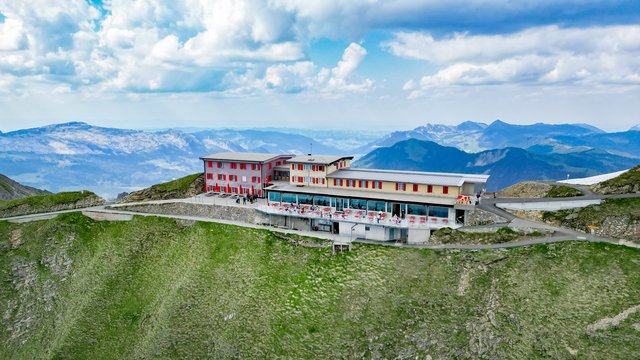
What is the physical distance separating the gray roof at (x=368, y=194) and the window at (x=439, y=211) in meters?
0.86

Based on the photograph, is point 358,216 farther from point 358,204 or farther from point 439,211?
point 439,211

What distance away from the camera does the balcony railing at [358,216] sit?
5694 centimetres

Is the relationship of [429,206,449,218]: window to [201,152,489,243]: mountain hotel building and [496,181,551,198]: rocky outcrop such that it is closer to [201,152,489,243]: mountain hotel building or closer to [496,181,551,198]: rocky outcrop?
[201,152,489,243]: mountain hotel building

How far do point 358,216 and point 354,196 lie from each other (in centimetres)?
337

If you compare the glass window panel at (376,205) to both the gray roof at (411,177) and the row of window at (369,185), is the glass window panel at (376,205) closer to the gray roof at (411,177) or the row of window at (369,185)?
the row of window at (369,185)

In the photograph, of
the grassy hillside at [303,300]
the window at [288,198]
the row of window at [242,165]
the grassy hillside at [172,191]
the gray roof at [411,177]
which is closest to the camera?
the grassy hillside at [303,300]

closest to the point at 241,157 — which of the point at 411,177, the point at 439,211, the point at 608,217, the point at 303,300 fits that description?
the point at 411,177

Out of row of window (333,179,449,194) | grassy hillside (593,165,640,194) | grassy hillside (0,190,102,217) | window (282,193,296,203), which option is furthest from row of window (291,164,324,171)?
grassy hillside (593,165,640,194)

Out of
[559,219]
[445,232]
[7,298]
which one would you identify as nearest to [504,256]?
[445,232]

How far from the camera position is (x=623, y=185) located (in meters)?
57.4

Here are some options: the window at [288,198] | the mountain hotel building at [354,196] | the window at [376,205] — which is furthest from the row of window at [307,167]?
the window at [376,205]

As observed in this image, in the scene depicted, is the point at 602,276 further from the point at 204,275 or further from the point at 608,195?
the point at 204,275

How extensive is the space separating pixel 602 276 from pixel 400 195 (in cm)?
2789

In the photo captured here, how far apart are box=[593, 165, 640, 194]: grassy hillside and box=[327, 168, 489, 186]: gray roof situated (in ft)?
52.7
